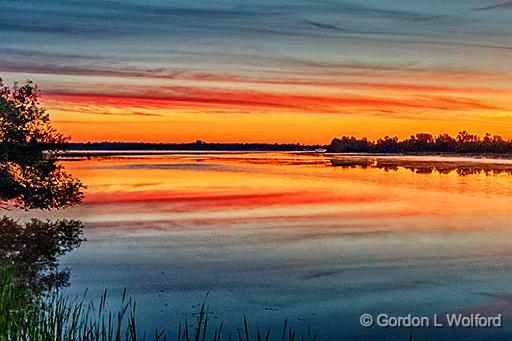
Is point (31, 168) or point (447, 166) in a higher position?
point (447, 166)

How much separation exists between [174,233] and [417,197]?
1931cm

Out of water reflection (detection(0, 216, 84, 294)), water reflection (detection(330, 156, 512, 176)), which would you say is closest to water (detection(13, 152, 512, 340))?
water reflection (detection(0, 216, 84, 294))

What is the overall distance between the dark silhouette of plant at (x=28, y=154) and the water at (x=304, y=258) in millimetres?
2282

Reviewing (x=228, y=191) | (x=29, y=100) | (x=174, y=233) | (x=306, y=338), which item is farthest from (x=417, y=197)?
(x=306, y=338)

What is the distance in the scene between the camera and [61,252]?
2297 cm

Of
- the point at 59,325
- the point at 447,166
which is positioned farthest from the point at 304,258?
the point at 447,166

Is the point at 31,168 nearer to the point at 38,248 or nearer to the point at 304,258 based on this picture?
the point at 38,248

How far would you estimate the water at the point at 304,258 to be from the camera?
1555cm

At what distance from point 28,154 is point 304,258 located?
530 inches

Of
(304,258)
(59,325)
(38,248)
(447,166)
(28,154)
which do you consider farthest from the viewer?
(447,166)

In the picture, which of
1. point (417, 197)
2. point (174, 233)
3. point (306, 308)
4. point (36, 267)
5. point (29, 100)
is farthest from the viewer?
point (417, 197)

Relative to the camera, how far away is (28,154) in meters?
28.7

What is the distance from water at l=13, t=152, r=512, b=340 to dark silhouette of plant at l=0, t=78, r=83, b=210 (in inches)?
89.9

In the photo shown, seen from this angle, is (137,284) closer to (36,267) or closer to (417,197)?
(36,267)
